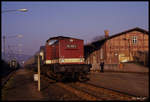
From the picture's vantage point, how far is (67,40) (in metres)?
16.5

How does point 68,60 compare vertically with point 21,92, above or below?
above

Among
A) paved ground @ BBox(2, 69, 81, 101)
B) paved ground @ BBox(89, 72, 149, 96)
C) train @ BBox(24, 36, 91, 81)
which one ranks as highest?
train @ BBox(24, 36, 91, 81)

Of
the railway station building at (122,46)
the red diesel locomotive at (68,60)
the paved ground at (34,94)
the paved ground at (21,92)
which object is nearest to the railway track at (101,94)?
the paved ground at (34,94)

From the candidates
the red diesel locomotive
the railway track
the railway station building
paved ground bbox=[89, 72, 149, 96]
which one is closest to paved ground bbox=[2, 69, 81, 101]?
the railway track

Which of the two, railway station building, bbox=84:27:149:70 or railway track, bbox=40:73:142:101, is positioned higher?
railway station building, bbox=84:27:149:70

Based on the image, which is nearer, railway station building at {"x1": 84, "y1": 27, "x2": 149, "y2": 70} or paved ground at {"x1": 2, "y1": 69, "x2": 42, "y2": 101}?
paved ground at {"x1": 2, "y1": 69, "x2": 42, "y2": 101}

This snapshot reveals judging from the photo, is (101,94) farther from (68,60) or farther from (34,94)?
(68,60)

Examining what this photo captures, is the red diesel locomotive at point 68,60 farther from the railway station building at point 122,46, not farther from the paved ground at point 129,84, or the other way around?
the railway station building at point 122,46

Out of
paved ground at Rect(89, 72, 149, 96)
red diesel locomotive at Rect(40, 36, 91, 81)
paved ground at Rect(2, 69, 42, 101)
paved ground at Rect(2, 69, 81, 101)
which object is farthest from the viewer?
red diesel locomotive at Rect(40, 36, 91, 81)

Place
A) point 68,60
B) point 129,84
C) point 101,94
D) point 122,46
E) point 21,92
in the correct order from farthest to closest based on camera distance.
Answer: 1. point 122,46
2. point 68,60
3. point 129,84
4. point 21,92
5. point 101,94

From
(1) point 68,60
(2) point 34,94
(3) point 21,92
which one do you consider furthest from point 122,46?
(2) point 34,94

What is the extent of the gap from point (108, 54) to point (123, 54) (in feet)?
9.25

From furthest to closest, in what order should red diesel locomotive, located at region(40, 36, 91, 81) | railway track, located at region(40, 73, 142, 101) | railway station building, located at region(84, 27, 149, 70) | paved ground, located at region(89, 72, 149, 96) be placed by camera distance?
1. railway station building, located at region(84, 27, 149, 70)
2. red diesel locomotive, located at region(40, 36, 91, 81)
3. paved ground, located at region(89, 72, 149, 96)
4. railway track, located at region(40, 73, 142, 101)

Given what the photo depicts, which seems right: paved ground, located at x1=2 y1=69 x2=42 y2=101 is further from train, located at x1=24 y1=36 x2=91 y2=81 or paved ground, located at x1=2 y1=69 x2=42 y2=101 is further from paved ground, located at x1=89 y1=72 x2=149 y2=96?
paved ground, located at x1=89 y1=72 x2=149 y2=96
